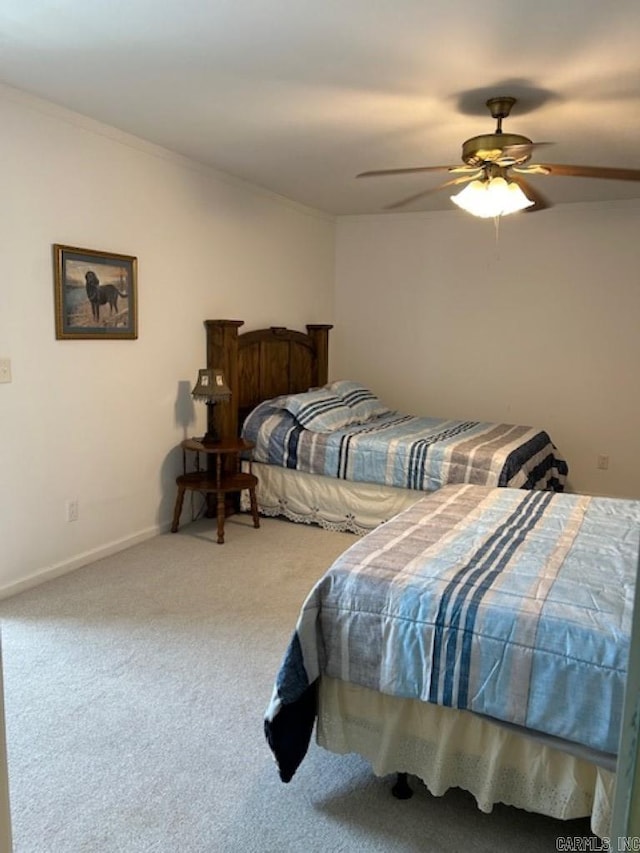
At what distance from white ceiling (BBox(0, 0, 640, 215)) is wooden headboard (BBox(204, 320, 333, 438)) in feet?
4.01

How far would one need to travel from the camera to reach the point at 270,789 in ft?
6.21

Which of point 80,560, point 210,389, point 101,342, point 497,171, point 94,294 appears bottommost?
point 80,560

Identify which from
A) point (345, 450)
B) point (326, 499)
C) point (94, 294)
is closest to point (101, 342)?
point (94, 294)

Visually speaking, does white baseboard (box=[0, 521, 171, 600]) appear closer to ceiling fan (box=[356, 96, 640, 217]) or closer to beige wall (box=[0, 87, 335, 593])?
beige wall (box=[0, 87, 335, 593])

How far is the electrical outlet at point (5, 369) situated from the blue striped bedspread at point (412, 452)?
181 centimetres

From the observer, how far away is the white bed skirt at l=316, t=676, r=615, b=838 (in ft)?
5.20

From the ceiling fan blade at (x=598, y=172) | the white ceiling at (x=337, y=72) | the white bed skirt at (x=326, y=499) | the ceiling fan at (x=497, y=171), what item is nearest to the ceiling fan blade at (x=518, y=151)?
the ceiling fan at (x=497, y=171)

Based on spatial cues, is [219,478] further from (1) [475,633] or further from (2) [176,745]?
(1) [475,633]

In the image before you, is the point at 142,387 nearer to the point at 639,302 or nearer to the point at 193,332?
the point at 193,332

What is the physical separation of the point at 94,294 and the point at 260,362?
64.9 inches

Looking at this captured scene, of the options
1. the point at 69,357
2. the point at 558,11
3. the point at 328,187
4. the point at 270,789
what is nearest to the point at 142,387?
the point at 69,357

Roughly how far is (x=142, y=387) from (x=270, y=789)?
8.38 ft

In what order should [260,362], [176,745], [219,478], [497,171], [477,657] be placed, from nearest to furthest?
[477,657], [176,745], [497,171], [219,478], [260,362]

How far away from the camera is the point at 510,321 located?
534cm
